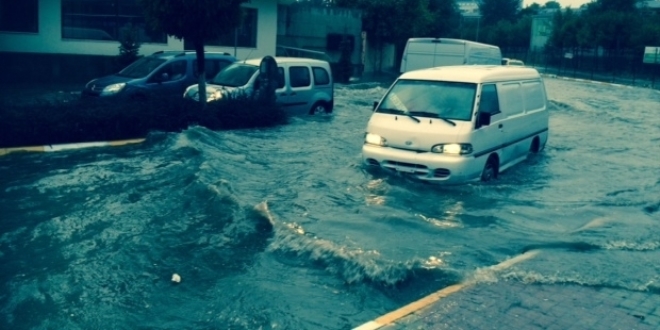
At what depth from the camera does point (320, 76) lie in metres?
18.4

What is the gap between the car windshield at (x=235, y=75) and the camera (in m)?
17.6

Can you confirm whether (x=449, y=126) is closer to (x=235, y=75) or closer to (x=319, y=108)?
(x=319, y=108)

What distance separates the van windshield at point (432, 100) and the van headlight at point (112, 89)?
793 cm

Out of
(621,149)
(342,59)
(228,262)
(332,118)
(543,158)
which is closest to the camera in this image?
(228,262)

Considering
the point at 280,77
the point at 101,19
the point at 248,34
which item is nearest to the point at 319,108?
the point at 280,77

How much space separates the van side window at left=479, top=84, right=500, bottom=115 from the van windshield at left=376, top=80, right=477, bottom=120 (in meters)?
0.17

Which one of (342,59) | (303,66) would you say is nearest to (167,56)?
(303,66)

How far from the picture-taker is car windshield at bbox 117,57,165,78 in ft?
60.7

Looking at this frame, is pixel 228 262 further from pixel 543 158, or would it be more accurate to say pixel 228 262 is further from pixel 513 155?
pixel 543 158

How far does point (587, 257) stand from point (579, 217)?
6.90 ft

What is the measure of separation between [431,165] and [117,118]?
6664 mm

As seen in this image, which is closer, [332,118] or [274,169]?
[274,169]

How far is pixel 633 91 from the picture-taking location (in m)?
36.2

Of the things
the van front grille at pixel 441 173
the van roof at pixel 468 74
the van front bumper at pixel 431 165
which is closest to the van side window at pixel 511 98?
the van roof at pixel 468 74
